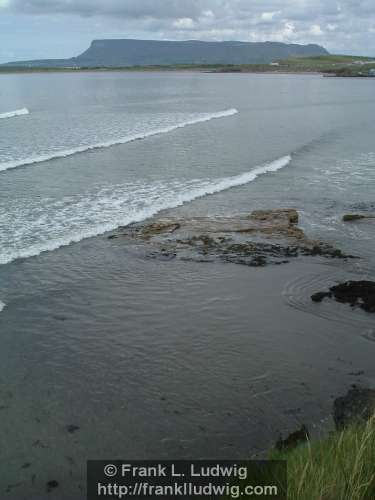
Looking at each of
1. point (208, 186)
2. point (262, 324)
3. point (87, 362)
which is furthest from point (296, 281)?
point (208, 186)

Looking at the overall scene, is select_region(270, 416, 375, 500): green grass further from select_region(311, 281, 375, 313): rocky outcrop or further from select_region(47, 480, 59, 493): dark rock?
select_region(311, 281, 375, 313): rocky outcrop

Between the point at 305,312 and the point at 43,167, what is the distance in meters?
19.2

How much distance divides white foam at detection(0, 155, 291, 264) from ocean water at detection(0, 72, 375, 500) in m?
0.08

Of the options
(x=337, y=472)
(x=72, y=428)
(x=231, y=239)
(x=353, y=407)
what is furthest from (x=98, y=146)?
(x=337, y=472)

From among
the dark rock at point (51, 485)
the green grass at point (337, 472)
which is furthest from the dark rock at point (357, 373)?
the dark rock at point (51, 485)

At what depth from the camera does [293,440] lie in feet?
24.3

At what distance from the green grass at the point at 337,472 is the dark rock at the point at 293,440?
44.6 inches

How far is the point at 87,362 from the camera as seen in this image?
31.9 feet

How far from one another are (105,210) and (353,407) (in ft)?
44.3

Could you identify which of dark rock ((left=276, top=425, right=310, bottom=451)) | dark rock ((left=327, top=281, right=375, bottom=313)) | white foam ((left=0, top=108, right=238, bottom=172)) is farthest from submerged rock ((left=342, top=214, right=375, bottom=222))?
white foam ((left=0, top=108, right=238, bottom=172))

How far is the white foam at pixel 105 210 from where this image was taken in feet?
53.1

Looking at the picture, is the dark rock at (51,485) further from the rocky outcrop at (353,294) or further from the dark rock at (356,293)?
the dark rock at (356,293)

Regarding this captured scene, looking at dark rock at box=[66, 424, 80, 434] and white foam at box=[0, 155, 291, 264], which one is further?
white foam at box=[0, 155, 291, 264]

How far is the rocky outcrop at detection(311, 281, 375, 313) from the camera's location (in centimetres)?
1199
